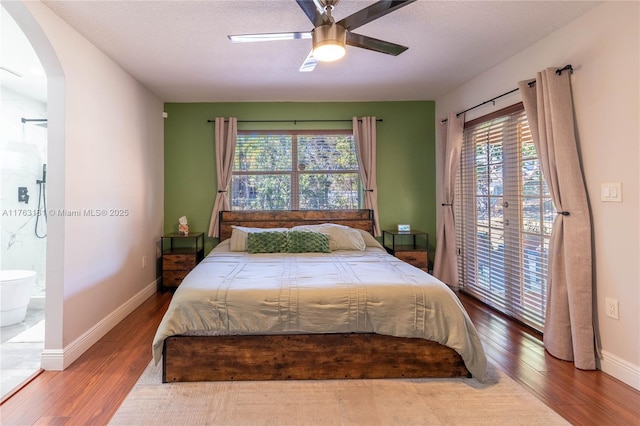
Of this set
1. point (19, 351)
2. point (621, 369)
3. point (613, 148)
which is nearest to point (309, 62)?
point (613, 148)

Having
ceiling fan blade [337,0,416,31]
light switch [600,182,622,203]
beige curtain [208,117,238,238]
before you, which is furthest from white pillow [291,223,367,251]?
ceiling fan blade [337,0,416,31]

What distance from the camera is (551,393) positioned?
188cm

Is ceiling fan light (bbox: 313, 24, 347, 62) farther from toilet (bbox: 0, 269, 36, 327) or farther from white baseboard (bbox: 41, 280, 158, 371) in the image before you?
toilet (bbox: 0, 269, 36, 327)

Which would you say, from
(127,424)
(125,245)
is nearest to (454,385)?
(127,424)

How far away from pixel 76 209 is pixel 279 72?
2.21 metres

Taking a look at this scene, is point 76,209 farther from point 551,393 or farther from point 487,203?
point 487,203

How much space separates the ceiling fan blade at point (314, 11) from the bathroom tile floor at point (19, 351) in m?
2.89

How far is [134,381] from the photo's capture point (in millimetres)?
2010

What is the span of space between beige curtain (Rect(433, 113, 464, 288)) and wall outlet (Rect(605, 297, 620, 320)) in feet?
5.48

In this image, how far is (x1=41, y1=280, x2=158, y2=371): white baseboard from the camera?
2.17m

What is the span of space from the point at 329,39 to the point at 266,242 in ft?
7.14

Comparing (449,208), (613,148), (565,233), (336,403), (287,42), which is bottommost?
(336,403)

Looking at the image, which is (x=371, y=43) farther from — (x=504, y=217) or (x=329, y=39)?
(x=504, y=217)

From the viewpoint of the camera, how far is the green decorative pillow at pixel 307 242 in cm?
342
